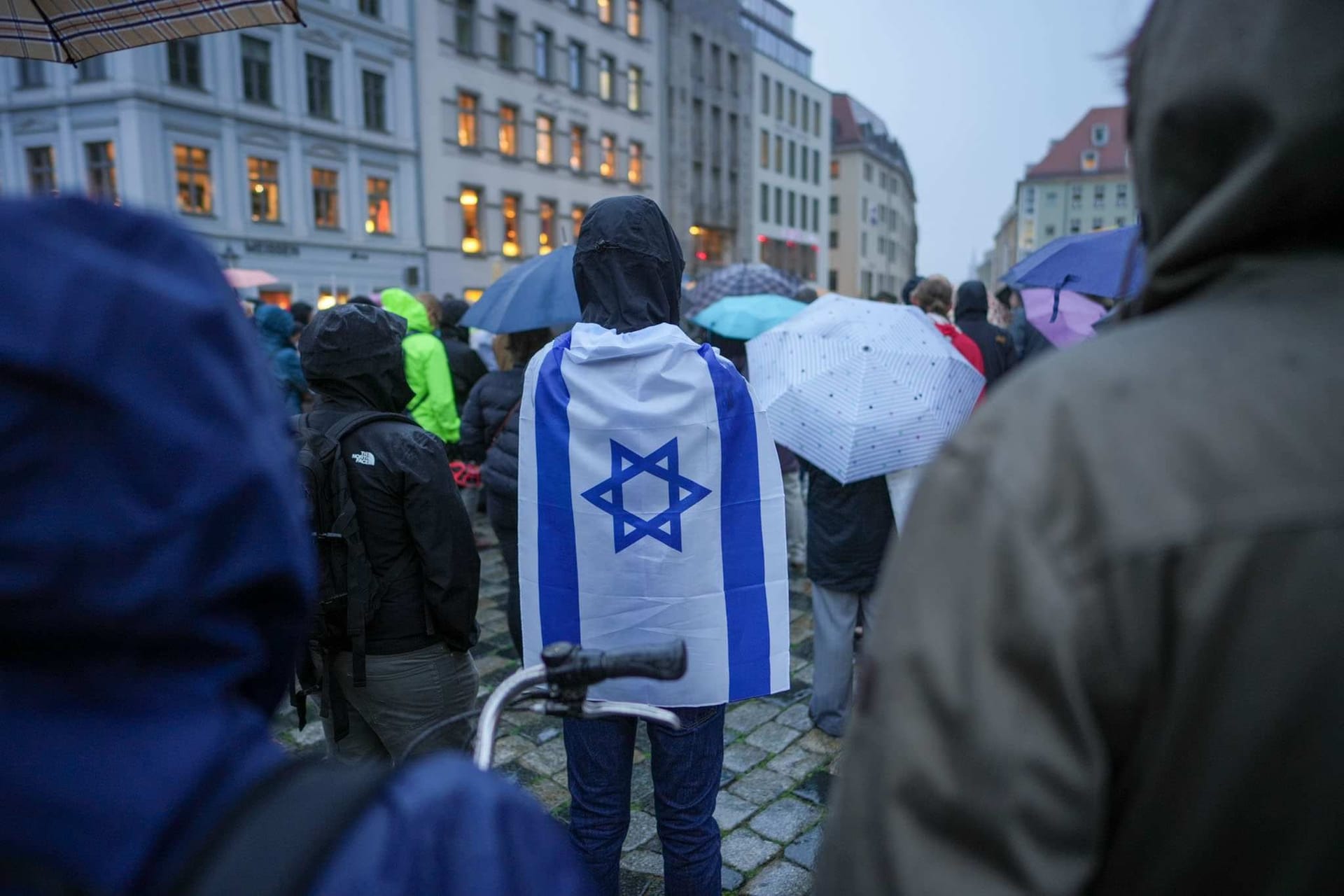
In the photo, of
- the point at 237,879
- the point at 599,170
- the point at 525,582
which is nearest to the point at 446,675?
the point at 525,582

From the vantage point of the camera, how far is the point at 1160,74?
88 cm

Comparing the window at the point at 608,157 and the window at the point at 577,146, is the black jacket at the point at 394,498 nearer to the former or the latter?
the window at the point at 577,146

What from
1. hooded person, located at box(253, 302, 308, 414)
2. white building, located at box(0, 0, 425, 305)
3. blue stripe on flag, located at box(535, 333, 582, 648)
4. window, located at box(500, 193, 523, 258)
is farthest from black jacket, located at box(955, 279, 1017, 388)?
window, located at box(500, 193, 523, 258)

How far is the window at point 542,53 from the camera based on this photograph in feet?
111

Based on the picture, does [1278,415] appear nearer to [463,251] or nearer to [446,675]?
[446,675]

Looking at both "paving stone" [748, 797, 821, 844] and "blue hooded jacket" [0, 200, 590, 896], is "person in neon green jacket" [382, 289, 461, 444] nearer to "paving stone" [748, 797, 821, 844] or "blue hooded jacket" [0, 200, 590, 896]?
"paving stone" [748, 797, 821, 844]

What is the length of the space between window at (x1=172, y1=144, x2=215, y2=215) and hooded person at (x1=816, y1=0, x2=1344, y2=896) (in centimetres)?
2722

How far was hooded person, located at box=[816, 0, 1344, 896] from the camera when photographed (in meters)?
0.74

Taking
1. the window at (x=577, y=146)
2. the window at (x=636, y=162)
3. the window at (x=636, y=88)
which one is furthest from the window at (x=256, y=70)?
the window at (x=636, y=88)

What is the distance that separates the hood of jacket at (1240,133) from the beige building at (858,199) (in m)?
65.3

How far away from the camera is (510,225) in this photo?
33031mm

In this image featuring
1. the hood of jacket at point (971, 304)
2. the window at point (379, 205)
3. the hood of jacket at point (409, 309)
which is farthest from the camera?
the window at point (379, 205)

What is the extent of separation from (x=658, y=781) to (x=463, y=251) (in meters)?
30.5

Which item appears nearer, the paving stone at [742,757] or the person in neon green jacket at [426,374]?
the paving stone at [742,757]
